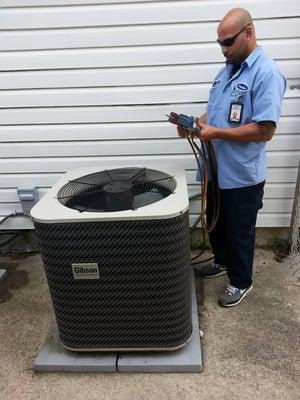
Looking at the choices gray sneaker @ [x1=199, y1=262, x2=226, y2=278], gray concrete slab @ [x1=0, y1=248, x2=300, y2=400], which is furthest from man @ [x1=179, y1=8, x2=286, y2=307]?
gray sneaker @ [x1=199, y1=262, x2=226, y2=278]

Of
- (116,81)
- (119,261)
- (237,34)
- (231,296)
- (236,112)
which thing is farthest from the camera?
(116,81)

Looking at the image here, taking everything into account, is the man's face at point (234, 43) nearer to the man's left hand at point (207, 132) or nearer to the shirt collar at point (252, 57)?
the shirt collar at point (252, 57)

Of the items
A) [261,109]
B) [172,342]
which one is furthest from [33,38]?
[172,342]

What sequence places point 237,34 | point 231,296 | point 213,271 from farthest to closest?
point 213,271
point 231,296
point 237,34

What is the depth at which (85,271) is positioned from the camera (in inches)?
73.8

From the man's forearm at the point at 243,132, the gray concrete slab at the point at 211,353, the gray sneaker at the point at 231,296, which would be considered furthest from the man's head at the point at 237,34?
the gray concrete slab at the point at 211,353

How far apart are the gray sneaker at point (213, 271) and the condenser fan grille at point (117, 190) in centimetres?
100

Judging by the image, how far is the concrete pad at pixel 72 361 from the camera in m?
2.06

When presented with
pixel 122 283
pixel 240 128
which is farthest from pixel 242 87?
pixel 122 283

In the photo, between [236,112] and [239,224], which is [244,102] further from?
[239,224]

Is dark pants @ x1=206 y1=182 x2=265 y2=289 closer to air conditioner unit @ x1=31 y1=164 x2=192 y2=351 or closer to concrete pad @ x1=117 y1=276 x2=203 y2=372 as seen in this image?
air conditioner unit @ x1=31 y1=164 x2=192 y2=351

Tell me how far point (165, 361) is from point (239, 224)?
0.91 metres

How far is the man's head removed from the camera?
195cm

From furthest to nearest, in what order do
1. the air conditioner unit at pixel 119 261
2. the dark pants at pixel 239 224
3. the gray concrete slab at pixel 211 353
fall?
the dark pants at pixel 239 224 < the gray concrete slab at pixel 211 353 < the air conditioner unit at pixel 119 261
